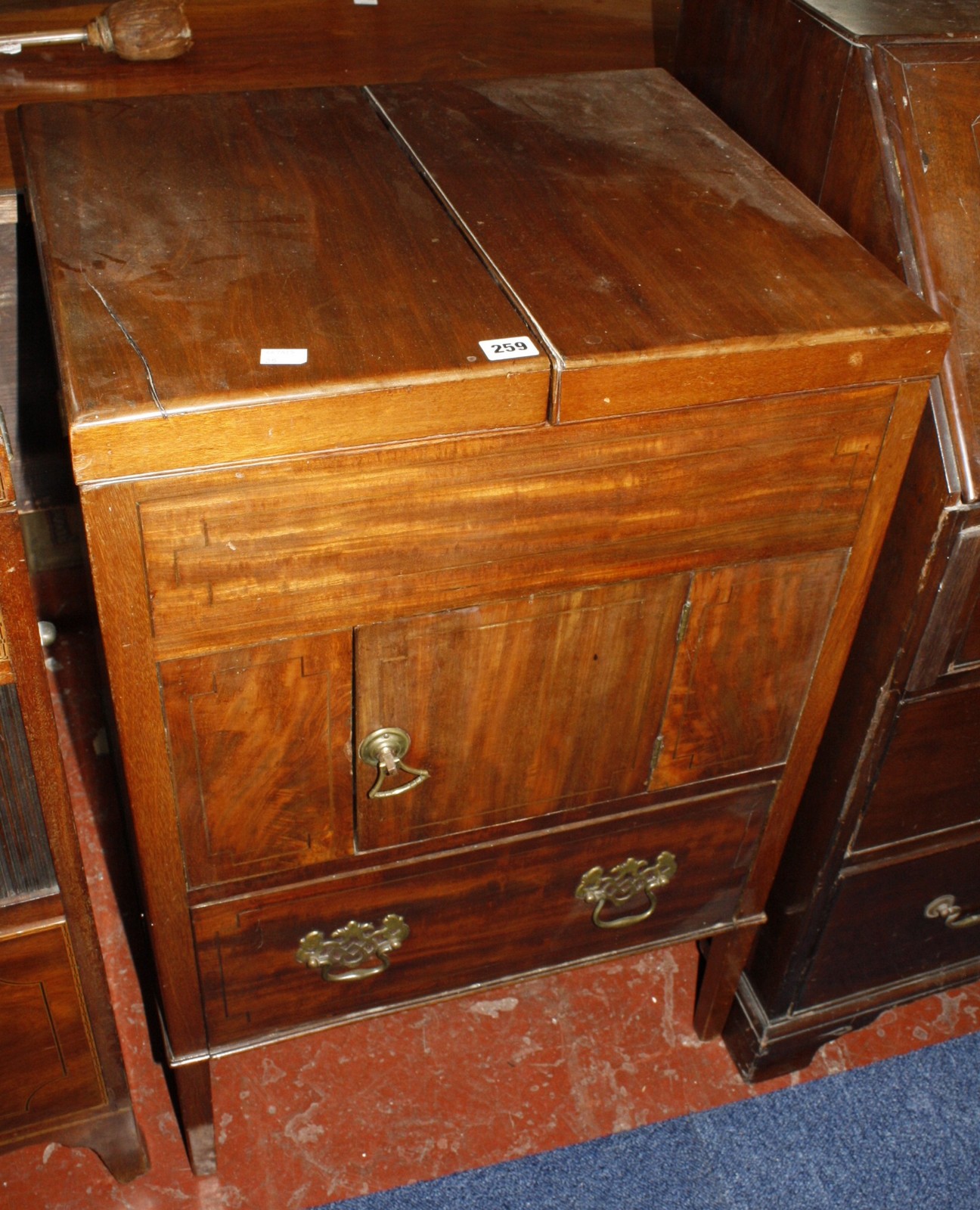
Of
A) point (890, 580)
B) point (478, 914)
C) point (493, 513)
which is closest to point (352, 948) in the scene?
point (478, 914)

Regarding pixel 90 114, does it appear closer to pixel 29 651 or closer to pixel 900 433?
pixel 29 651

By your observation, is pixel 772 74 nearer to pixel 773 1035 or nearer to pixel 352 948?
pixel 352 948

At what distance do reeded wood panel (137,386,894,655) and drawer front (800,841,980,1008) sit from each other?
52 centimetres

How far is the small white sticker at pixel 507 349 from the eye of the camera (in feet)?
2.76

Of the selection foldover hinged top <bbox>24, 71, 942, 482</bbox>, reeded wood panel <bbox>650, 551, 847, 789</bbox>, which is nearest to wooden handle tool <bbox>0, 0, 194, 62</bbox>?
foldover hinged top <bbox>24, 71, 942, 482</bbox>

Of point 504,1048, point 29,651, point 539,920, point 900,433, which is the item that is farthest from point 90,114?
point 504,1048

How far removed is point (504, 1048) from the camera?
155 cm

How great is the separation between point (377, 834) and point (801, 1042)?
0.71 m

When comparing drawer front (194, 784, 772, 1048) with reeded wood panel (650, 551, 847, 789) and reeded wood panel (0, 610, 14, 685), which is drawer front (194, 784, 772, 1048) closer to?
reeded wood panel (650, 551, 847, 789)

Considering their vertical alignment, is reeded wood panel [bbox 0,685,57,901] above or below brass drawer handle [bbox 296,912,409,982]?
above

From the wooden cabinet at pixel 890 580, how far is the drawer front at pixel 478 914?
12cm

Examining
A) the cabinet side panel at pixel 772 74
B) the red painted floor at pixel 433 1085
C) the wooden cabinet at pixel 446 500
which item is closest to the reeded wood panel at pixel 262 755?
the wooden cabinet at pixel 446 500

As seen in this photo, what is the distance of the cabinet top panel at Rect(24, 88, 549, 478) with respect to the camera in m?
0.81

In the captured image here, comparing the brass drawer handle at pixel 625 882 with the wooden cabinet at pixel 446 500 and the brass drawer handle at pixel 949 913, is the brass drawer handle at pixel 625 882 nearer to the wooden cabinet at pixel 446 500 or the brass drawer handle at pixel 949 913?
the wooden cabinet at pixel 446 500
